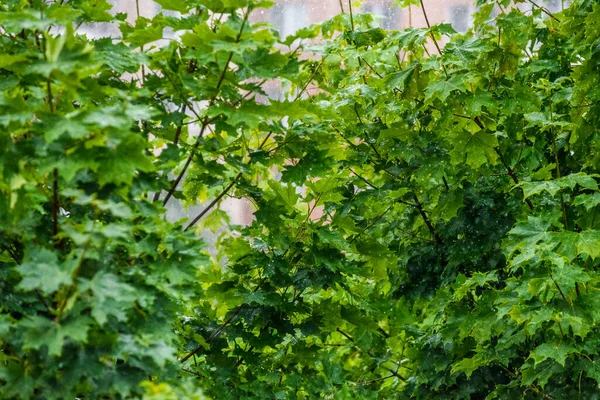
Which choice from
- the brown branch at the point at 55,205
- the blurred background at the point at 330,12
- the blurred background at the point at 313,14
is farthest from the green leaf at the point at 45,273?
the blurred background at the point at 330,12

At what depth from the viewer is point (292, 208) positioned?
312cm

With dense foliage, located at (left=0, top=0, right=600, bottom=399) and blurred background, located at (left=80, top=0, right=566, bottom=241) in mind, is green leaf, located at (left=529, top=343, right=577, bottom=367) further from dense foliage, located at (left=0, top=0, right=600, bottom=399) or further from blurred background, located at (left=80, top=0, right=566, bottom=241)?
blurred background, located at (left=80, top=0, right=566, bottom=241)

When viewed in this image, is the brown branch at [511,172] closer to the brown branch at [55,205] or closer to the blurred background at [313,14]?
the brown branch at [55,205]

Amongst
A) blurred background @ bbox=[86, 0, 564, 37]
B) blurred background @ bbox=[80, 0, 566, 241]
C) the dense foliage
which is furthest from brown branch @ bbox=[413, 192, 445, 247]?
blurred background @ bbox=[86, 0, 564, 37]

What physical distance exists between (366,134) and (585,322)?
4.24ft

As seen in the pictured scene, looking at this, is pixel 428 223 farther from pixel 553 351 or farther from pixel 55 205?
pixel 55 205

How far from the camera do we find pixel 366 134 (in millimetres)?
3633

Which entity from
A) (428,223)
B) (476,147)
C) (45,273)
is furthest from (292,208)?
(45,273)

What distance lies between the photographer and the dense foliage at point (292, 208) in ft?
6.31

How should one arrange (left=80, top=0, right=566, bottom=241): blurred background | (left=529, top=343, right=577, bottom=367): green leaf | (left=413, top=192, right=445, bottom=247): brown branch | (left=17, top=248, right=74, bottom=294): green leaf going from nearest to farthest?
(left=17, top=248, right=74, bottom=294): green leaf, (left=529, top=343, right=577, bottom=367): green leaf, (left=413, top=192, right=445, bottom=247): brown branch, (left=80, top=0, right=566, bottom=241): blurred background

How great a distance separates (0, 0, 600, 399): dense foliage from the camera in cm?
192

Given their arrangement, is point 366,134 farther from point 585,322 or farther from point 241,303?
point 585,322

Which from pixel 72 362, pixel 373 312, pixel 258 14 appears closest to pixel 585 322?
pixel 373 312

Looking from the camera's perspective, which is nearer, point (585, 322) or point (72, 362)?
point (72, 362)
